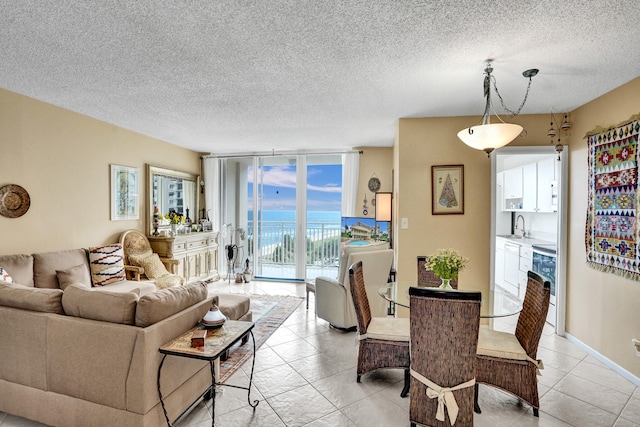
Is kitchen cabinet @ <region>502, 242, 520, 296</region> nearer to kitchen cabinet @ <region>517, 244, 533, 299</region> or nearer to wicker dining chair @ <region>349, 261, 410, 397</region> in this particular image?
kitchen cabinet @ <region>517, 244, 533, 299</region>

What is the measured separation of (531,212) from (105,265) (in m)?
6.67

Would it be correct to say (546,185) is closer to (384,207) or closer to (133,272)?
(384,207)

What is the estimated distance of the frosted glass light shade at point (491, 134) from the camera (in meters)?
2.39

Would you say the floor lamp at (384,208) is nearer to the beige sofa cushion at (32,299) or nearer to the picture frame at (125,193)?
the picture frame at (125,193)

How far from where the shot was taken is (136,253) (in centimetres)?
448

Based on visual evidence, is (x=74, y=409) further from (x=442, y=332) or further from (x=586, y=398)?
(x=586, y=398)

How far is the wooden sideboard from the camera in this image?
4.82 meters

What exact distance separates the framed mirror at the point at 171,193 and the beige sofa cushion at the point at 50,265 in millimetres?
1508

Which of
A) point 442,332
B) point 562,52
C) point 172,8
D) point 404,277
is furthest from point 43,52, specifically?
point 404,277

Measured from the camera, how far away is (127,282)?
3867 millimetres

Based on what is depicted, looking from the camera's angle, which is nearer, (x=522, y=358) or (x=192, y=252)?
(x=522, y=358)

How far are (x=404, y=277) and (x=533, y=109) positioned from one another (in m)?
2.43

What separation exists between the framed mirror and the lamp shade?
11.5 ft

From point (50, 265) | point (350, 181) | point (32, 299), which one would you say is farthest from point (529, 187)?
Result: point (50, 265)
